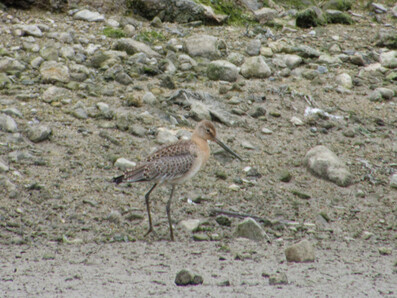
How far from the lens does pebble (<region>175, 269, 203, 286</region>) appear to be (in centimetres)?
507

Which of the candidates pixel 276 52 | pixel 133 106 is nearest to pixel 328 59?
pixel 276 52

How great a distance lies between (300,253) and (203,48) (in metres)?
5.36

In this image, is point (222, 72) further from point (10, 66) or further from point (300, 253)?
point (300, 253)

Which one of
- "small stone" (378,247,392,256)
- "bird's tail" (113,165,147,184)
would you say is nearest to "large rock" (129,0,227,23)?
"bird's tail" (113,165,147,184)

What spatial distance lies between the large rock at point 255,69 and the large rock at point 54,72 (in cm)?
295

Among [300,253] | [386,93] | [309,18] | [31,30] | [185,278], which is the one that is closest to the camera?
[185,278]

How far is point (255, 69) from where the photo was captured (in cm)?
976

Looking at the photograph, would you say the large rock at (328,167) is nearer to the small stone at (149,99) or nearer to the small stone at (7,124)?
the small stone at (149,99)

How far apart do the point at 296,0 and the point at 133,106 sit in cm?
645

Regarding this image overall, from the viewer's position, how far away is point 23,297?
4.71 meters

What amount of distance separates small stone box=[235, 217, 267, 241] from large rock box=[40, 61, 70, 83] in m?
3.98

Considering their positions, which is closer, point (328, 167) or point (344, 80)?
A: point (328, 167)

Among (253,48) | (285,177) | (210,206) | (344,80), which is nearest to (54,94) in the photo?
(210,206)

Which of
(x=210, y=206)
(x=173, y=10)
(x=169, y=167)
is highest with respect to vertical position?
(x=169, y=167)
